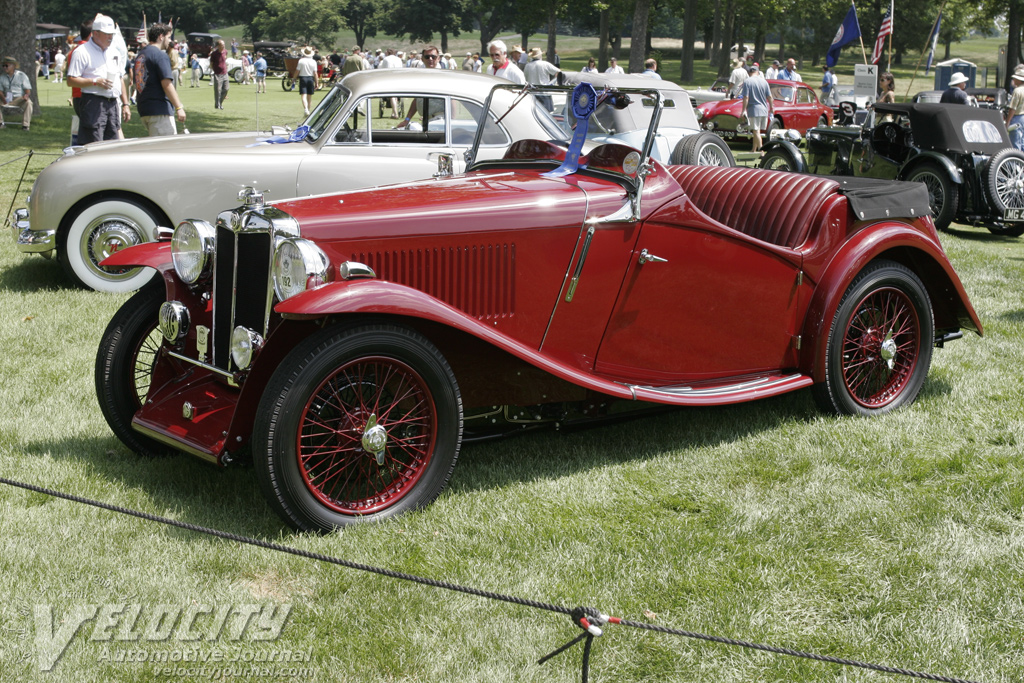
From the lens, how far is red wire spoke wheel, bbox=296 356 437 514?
355 centimetres

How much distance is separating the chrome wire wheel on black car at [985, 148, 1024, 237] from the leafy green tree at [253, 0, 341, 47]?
245 ft

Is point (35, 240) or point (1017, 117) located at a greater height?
point (1017, 117)

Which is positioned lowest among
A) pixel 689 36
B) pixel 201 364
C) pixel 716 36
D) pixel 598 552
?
Answer: pixel 598 552

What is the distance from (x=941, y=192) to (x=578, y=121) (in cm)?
787

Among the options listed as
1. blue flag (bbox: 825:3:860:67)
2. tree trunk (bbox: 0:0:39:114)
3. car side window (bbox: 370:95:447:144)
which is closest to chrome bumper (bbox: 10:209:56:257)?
car side window (bbox: 370:95:447:144)

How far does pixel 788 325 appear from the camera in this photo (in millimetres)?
4742

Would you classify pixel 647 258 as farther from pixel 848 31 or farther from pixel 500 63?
pixel 848 31

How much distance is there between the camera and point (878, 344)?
4.98 m

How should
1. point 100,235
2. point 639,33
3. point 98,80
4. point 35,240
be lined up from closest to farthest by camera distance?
point 35,240, point 100,235, point 98,80, point 639,33

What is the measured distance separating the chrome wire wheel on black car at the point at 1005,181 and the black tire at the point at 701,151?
283 centimetres

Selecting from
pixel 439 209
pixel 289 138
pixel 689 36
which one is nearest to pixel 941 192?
pixel 289 138

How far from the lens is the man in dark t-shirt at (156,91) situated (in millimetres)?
9891

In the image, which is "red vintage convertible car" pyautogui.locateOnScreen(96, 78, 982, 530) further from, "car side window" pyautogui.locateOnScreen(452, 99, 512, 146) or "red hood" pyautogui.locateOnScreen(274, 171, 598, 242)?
"car side window" pyautogui.locateOnScreen(452, 99, 512, 146)

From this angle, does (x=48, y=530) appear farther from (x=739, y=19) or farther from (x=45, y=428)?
(x=739, y=19)
